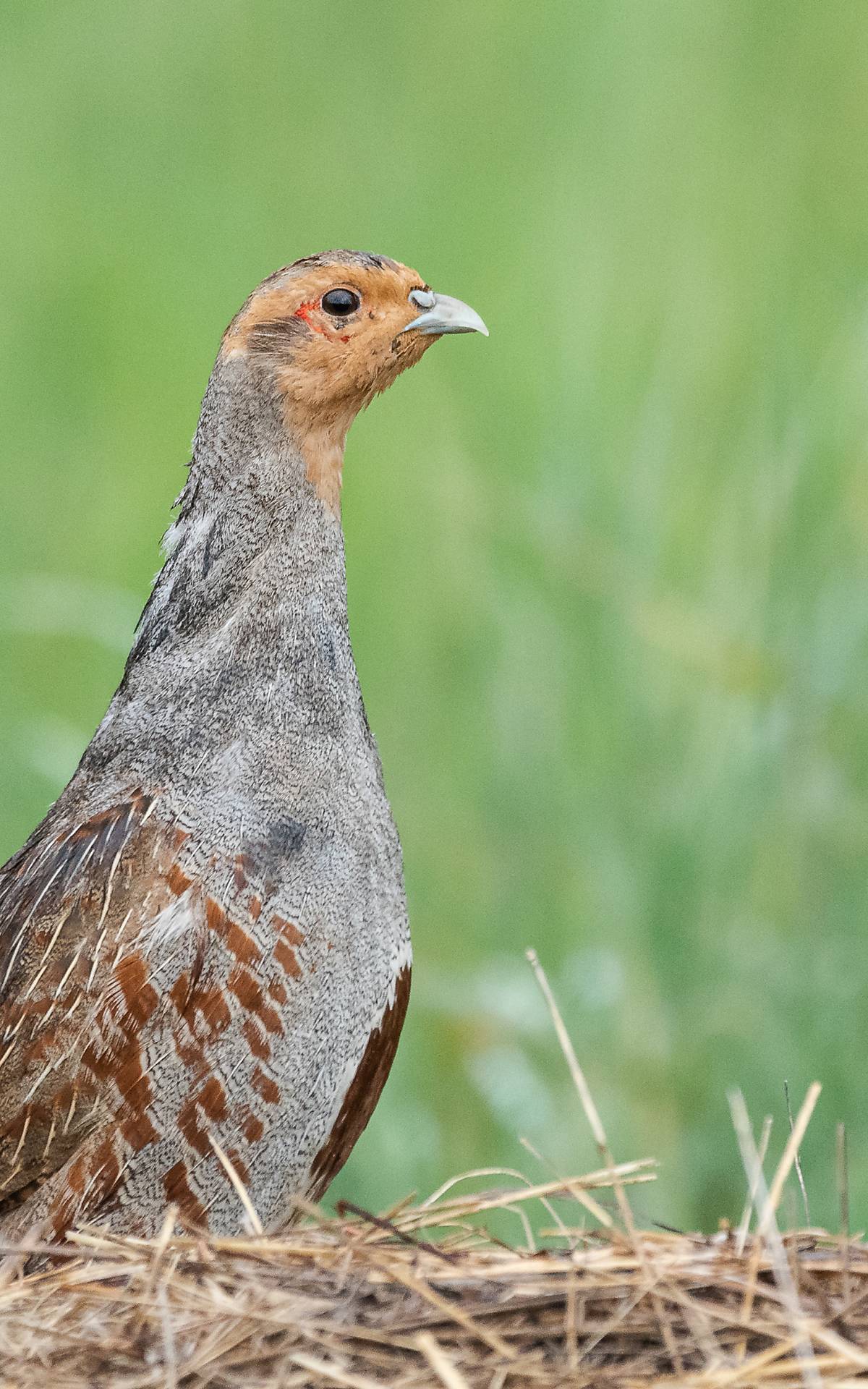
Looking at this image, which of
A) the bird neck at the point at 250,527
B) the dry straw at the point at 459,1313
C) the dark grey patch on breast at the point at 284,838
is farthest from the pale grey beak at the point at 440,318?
the dry straw at the point at 459,1313

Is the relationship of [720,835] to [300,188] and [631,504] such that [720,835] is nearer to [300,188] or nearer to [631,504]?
[631,504]

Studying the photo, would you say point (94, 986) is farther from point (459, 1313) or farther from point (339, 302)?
point (339, 302)

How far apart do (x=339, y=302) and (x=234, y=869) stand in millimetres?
1086

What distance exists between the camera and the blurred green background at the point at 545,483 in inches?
186

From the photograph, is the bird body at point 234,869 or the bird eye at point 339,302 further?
the bird eye at point 339,302

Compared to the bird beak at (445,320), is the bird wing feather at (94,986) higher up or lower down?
lower down

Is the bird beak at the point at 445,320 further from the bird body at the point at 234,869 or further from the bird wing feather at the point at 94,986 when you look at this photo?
the bird wing feather at the point at 94,986

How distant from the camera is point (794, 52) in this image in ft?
27.7

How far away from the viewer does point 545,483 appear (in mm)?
5031

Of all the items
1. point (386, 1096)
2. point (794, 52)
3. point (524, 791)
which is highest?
point (794, 52)

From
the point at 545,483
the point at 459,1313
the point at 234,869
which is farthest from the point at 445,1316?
the point at 545,483

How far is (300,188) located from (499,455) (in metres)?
3.03

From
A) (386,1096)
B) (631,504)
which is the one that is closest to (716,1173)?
(386,1096)

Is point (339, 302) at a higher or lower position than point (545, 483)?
higher
